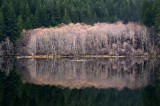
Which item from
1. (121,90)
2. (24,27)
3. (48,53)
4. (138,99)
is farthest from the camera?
(24,27)

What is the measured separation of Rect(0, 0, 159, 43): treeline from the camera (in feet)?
347

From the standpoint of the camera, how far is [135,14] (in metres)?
147

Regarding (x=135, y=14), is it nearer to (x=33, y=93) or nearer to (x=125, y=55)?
(x=125, y=55)

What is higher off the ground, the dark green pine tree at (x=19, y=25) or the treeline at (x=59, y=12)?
the treeline at (x=59, y=12)

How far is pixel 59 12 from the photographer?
400ft

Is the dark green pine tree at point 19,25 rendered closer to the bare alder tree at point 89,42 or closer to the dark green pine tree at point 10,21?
the dark green pine tree at point 10,21

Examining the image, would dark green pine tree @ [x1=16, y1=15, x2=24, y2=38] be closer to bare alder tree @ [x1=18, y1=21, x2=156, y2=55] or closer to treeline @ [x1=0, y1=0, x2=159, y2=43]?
treeline @ [x1=0, y1=0, x2=159, y2=43]

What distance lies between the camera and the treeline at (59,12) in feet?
347

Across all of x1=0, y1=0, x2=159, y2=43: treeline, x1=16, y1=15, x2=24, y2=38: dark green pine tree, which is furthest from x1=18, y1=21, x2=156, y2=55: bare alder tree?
x1=0, y1=0, x2=159, y2=43: treeline

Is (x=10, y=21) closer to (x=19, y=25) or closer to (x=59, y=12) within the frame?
(x=19, y=25)

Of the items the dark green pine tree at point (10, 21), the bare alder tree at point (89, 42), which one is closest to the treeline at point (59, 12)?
the dark green pine tree at point (10, 21)

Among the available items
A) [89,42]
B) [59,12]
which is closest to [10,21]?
[59,12]

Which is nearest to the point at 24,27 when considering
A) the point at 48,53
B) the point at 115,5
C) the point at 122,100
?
the point at 48,53

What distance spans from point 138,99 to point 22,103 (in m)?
9.35
